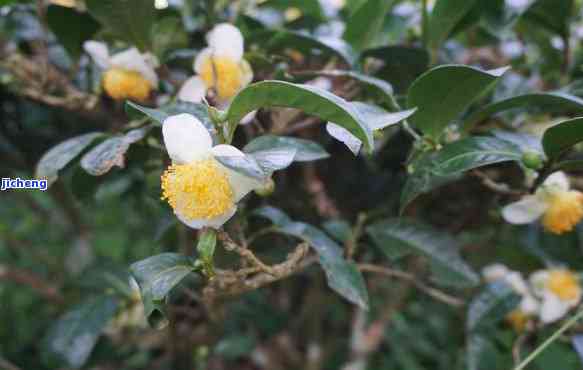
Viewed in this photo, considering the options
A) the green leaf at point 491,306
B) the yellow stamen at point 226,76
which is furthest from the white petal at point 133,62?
the green leaf at point 491,306

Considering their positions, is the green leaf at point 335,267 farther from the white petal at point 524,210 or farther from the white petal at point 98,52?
the white petal at point 98,52

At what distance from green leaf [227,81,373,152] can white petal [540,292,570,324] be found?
577 millimetres

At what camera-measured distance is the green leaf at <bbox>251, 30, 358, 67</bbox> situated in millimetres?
706

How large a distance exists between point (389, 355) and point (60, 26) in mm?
1044

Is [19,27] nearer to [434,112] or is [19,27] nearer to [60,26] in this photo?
[60,26]

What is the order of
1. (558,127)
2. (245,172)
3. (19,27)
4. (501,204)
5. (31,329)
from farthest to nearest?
(31,329), (19,27), (501,204), (558,127), (245,172)

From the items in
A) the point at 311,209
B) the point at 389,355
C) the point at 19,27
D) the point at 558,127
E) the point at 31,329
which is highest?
the point at 19,27

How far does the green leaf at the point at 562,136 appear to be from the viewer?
1.77ft

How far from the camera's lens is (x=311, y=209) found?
1.04m

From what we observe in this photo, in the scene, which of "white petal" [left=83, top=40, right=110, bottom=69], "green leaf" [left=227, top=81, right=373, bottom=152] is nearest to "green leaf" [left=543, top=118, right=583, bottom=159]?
"green leaf" [left=227, top=81, right=373, bottom=152]

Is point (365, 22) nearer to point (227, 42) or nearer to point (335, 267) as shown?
point (227, 42)

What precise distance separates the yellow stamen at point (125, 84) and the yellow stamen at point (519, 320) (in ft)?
2.33

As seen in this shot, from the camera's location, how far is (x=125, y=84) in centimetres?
76

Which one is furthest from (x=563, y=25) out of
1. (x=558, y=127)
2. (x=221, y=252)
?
(x=221, y=252)
